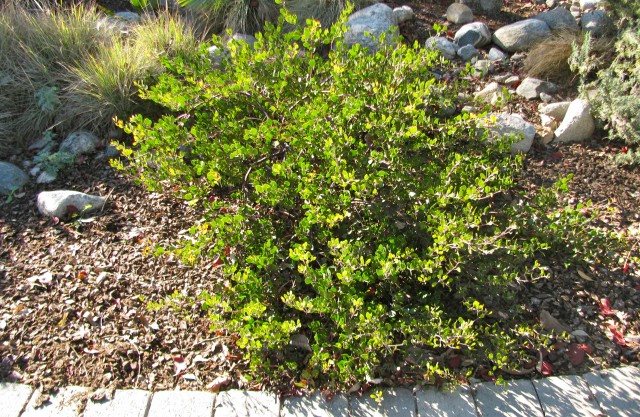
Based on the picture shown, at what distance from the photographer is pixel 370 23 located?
4.73m

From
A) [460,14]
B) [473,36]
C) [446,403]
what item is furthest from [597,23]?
[446,403]

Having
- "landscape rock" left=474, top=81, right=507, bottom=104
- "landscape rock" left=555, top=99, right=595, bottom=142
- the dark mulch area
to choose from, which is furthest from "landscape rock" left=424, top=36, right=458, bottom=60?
the dark mulch area

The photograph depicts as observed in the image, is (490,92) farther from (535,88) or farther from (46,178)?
(46,178)

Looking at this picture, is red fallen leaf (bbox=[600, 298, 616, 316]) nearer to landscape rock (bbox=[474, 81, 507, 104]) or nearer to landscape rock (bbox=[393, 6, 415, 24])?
landscape rock (bbox=[474, 81, 507, 104])

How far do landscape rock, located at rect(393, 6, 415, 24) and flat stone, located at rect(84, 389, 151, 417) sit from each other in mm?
3879

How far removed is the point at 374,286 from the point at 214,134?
1254 millimetres

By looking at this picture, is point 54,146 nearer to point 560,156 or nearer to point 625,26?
point 560,156

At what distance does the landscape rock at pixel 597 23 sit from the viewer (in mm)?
4305

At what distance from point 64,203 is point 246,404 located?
1849mm

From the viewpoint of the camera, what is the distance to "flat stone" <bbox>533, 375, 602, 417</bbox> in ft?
8.00

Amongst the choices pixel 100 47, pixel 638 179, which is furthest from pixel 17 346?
pixel 638 179

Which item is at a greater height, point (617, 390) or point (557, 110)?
point (557, 110)

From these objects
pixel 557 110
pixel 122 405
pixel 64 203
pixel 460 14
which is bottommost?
pixel 122 405

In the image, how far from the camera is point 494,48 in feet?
15.1
